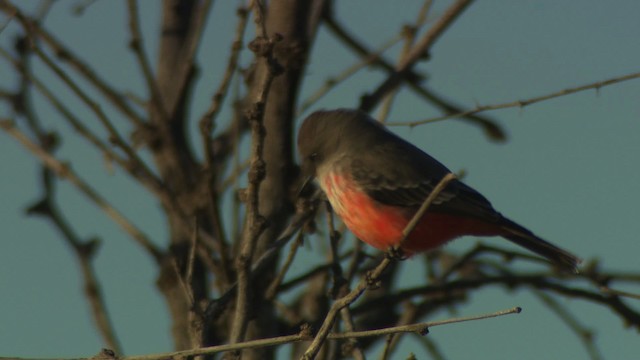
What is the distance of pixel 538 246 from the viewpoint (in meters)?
5.71

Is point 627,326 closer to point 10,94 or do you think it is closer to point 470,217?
point 470,217

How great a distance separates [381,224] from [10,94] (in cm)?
219

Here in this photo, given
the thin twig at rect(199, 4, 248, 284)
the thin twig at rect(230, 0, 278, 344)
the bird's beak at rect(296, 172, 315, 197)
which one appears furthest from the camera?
the bird's beak at rect(296, 172, 315, 197)

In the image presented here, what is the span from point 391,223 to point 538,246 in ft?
2.61

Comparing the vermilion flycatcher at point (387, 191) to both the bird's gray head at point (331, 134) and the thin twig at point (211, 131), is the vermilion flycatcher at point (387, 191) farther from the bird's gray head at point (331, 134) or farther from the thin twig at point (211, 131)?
the thin twig at point (211, 131)

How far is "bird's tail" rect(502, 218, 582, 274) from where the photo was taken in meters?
5.60

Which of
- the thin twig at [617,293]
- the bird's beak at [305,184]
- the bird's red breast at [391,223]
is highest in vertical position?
the bird's beak at [305,184]

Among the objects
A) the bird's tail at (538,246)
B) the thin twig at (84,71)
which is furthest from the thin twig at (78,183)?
the bird's tail at (538,246)

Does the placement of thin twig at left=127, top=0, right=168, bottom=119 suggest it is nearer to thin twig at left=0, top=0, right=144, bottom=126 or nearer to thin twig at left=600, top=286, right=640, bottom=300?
thin twig at left=0, top=0, right=144, bottom=126

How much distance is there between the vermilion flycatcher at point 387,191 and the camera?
18.7 feet

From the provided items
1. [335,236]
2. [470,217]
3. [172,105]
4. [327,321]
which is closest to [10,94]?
[172,105]

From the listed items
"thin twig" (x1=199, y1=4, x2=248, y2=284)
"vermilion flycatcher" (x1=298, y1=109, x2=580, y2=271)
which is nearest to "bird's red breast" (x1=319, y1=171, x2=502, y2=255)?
"vermilion flycatcher" (x1=298, y1=109, x2=580, y2=271)

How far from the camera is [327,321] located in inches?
141

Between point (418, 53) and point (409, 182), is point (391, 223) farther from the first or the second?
point (418, 53)
